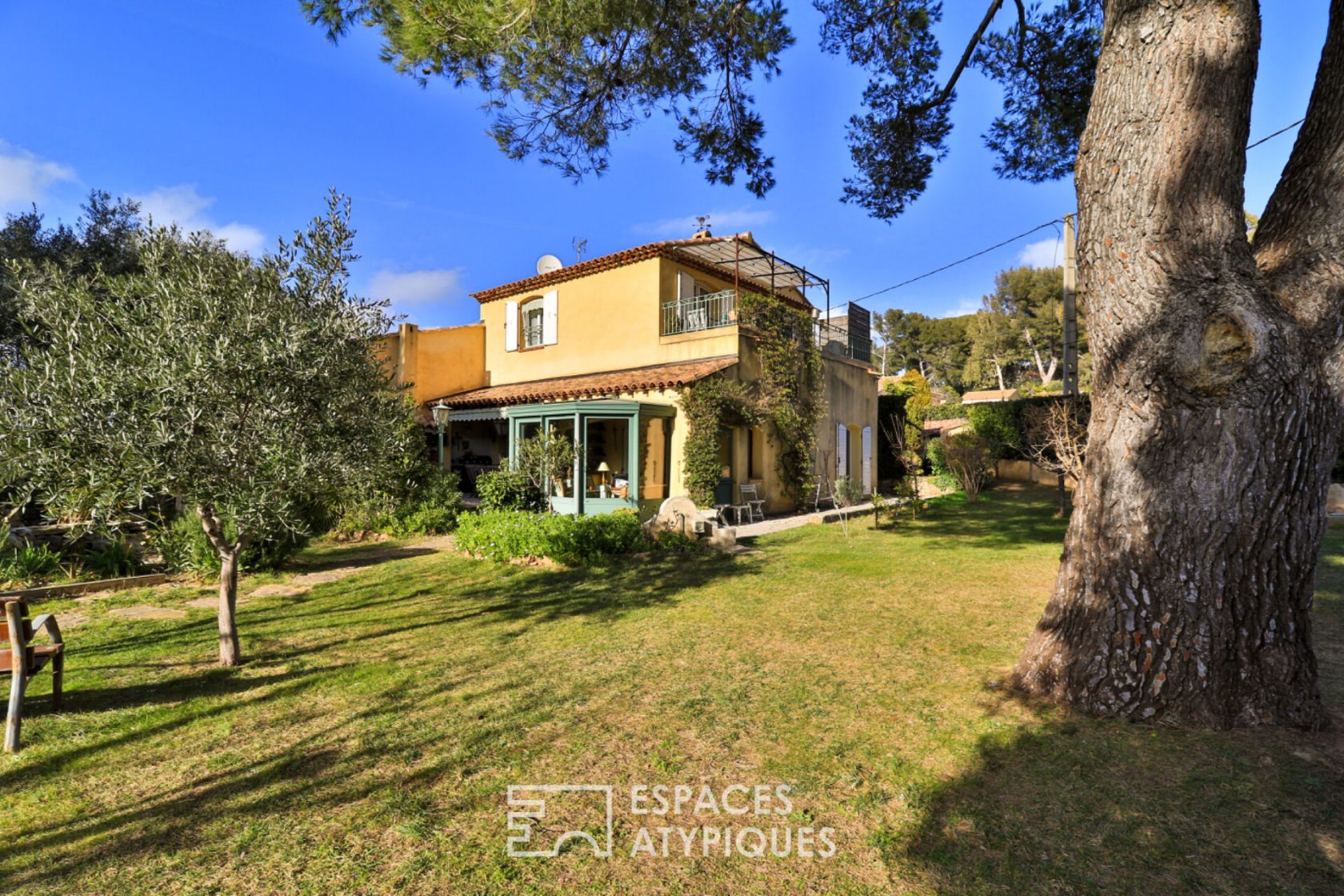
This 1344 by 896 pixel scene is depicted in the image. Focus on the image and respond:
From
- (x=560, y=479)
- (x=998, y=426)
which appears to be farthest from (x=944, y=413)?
(x=560, y=479)

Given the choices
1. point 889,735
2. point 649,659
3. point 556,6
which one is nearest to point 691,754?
point 889,735

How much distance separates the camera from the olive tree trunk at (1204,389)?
12.4 feet

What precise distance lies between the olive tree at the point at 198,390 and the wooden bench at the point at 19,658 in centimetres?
78

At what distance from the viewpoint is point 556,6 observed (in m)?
6.45

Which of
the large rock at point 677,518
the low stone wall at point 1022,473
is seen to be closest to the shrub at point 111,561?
the large rock at point 677,518

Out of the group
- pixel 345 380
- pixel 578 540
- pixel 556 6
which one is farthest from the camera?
pixel 578 540

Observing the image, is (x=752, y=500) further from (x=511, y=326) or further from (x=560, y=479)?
(x=511, y=326)

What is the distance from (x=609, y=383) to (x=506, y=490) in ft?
11.3

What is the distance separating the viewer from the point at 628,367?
1666 cm

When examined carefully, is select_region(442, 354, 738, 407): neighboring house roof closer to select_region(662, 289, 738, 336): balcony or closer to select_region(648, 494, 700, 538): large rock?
select_region(662, 289, 738, 336): balcony

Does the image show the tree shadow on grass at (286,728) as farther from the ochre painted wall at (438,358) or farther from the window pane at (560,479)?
the ochre painted wall at (438,358)

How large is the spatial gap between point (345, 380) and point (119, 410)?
1.52 meters

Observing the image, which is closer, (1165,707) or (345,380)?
(1165,707)

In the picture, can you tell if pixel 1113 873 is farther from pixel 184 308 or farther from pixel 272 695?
pixel 184 308
